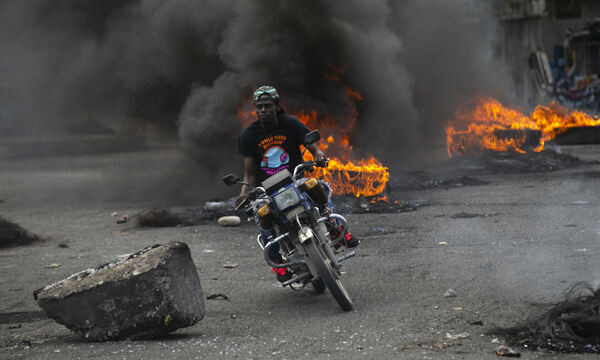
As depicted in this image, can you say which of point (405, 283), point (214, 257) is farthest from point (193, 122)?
point (405, 283)

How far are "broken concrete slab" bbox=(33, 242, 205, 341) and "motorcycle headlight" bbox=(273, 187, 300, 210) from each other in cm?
80

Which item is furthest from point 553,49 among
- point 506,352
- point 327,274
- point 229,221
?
point 506,352

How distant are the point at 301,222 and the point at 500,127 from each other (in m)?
11.5

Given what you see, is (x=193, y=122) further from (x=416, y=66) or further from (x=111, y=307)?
(x=111, y=307)

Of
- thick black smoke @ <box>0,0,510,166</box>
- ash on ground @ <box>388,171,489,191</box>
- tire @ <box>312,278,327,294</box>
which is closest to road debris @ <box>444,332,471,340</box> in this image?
tire @ <box>312,278,327,294</box>

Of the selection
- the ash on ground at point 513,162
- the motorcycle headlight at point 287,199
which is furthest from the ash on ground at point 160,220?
the ash on ground at point 513,162

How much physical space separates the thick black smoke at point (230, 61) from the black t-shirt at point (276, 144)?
269 inches

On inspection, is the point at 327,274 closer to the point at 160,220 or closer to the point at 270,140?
the point at 270,140

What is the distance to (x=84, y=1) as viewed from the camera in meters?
15.2

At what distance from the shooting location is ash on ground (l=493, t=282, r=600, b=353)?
140 inches

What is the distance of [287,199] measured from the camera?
15.6 feet

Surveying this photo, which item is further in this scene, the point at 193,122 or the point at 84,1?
the point at 84,1

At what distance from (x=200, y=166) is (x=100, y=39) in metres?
4.18

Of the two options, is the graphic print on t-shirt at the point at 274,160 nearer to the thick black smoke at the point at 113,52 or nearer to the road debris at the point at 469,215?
the road debris at the point at 469,215
